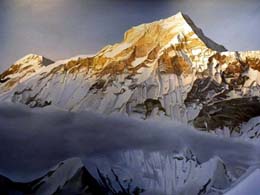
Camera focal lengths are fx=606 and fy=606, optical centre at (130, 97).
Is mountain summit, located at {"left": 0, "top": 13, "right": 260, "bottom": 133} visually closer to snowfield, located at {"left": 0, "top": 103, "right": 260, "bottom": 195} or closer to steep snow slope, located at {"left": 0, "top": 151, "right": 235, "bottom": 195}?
snowfield, located at {"left": 0, "top": 103, "right": 260, "bottom": 195}

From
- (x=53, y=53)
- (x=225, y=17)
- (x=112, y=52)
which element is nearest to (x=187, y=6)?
(x=225, y=17)

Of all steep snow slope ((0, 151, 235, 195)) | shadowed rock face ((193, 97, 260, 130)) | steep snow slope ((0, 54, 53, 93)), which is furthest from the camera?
steep snow slope ((0, 54, 53, 93))

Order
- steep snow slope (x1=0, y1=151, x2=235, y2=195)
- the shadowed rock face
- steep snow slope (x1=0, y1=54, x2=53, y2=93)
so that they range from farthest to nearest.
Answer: steep snow slope (x1=0, y1=54, x2=53, y2=93) → the shadowed rock face → steep snow slope (x1=0, y1=151, x2=235, y2=195)

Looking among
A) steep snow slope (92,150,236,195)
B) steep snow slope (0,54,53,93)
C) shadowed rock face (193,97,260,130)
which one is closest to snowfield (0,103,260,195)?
steep snow slope (92,150,236,195)

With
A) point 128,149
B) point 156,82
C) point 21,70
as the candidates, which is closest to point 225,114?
point 156,82

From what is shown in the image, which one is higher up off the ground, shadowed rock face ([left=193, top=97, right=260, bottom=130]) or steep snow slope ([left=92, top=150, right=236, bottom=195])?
shadowed rock face ([left=193, top=97, right=260, bottom=130])

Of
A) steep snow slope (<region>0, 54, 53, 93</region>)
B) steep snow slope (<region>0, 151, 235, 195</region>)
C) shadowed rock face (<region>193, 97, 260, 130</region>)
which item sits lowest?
steep snow slope (<region>0, 151, 235, 195</region>)

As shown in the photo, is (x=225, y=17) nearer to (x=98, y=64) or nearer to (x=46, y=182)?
(x=98, y=64)

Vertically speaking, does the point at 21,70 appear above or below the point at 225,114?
above

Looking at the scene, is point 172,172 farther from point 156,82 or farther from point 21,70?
point 21,70
